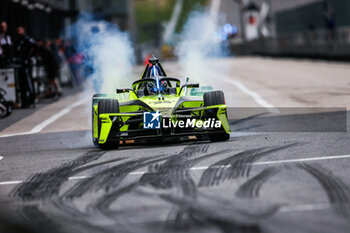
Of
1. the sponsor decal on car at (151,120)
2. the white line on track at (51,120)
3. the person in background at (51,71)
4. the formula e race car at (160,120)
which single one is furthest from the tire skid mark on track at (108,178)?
the person in background at (51,71)

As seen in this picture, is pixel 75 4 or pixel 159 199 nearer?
pixel 159 199

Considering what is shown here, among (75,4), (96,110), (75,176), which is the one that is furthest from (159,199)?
(75,4)

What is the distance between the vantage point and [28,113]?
18422mm

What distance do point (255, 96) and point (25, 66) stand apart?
6.26 meters

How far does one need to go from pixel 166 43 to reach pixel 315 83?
4916 centimetres

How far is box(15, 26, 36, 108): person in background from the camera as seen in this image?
19.7 m

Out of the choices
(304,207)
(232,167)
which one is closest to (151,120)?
(232,167)

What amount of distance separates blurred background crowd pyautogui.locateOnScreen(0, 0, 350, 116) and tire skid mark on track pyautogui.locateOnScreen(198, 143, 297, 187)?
920 centimetres

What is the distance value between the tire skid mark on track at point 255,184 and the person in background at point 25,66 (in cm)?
1282

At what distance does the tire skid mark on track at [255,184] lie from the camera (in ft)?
22.4

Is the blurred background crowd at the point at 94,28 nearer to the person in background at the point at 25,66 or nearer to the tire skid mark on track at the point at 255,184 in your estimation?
the person in background at the point at 25,66

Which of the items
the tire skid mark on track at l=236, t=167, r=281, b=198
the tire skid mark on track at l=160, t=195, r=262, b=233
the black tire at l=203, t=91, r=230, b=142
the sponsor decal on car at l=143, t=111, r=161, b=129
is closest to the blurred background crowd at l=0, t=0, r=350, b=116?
the sponsor decal on car at l=143, t=111, r=161, b=129

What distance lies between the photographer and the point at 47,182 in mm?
8164

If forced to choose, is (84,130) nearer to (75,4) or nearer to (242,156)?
(242,156)
